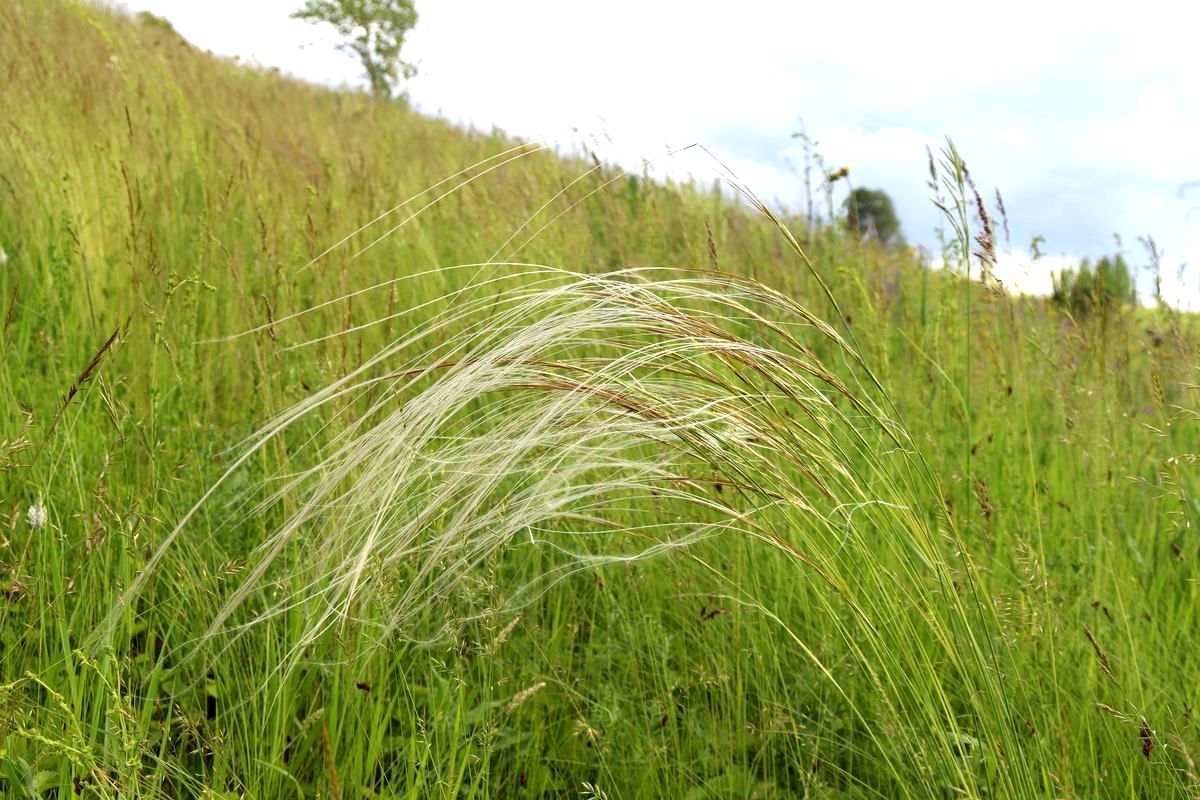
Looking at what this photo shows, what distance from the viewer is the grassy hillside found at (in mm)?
1356

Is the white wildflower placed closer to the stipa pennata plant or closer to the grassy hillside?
the grassy hillside

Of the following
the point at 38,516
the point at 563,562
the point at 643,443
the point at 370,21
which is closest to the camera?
the point at 643,443

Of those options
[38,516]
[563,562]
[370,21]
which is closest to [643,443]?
[563,562]

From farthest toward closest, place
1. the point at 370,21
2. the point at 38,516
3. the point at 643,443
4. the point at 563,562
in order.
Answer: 1. the point at 370,21
2. the point at 563,562
3. the point at 38,516
4. the point at 643,443

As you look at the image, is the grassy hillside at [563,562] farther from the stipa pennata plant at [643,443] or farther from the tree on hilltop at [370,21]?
the tree on hilltop at [370,21]

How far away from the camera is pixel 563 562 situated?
243cm

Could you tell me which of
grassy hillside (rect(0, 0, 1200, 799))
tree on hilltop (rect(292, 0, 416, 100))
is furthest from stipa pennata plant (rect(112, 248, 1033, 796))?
tree on hilltop (rect(292, 0, 416, 100))

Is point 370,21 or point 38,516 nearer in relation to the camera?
point 38,516

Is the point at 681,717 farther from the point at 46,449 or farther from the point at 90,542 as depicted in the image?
the point at 46,449

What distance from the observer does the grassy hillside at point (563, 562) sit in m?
1.36

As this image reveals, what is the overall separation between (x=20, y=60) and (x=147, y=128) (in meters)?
1.18

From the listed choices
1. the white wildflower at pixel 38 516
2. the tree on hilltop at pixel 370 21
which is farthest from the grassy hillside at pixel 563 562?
the tree on hilltop at pixel 370 21

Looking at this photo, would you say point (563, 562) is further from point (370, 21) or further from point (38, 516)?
point (370, 21)

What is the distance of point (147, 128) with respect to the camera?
4.97 metres
